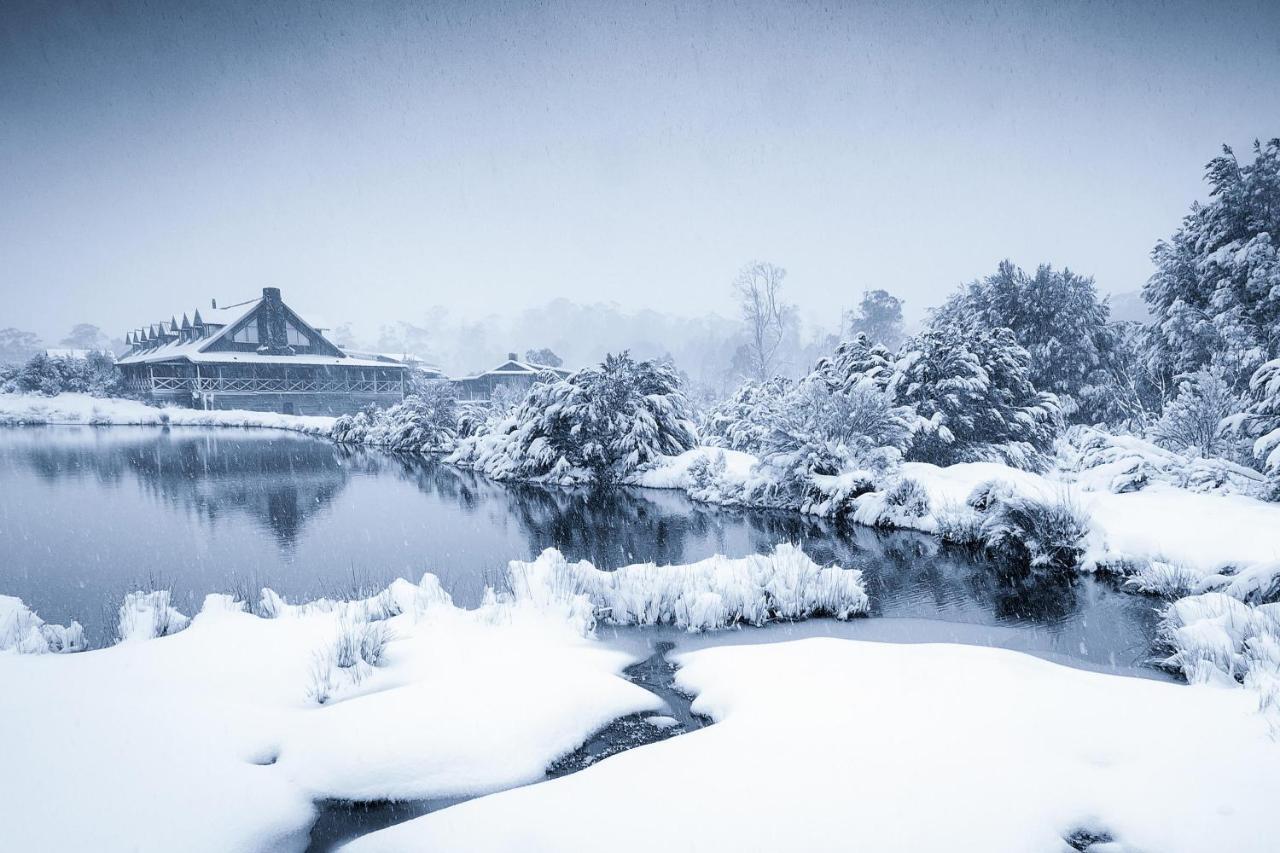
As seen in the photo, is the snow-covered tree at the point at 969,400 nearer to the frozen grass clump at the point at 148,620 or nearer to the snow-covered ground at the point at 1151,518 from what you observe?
the snow-covered ground at the point at 1151,518

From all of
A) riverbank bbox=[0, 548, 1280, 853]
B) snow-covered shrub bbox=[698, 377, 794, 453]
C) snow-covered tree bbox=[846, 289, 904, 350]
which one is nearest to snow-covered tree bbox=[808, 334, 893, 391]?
snow-covered shrub bbox=[698, 377, 794, 453]

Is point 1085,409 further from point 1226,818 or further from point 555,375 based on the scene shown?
point 1226,818

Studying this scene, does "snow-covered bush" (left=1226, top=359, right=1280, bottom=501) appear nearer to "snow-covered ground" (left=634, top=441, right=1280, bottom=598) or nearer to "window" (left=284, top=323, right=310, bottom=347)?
"snow-covered ground" (left=634, top=441, right=1280, bottom=598)

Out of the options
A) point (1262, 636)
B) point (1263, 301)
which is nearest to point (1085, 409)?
point (1263, 301)

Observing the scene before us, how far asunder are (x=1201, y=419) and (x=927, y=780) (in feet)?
43.7

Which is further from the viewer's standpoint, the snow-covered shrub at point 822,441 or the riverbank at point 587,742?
the snow-covered shrub at point 822,441

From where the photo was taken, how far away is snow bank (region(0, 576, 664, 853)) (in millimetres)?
3316

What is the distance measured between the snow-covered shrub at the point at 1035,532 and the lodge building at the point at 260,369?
48.7 metres

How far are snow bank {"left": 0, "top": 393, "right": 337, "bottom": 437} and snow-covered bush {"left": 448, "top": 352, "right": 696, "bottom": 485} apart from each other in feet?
86.1

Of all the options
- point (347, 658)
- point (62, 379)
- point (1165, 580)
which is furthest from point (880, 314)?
point (62, 379)

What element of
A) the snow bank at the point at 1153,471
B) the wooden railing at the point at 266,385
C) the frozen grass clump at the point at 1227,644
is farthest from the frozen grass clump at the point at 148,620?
the wooden railing at the point at 266,385

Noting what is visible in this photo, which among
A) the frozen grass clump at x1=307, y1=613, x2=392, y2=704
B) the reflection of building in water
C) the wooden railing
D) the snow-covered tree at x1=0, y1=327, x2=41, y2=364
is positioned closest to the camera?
the frozen grass clump at x1=307, y1=613, x2=392, y2=704

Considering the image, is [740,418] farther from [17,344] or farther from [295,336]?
[17,344]

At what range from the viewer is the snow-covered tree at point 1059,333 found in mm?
21703
